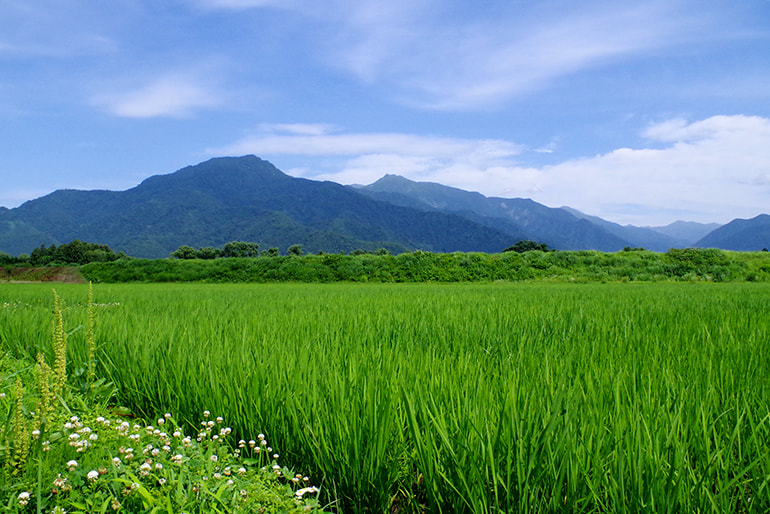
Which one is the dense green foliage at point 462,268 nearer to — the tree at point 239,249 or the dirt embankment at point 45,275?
the dirt embankment at point 45,275

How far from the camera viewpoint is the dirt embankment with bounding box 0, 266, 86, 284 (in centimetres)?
2636

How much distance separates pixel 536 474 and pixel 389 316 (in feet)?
9.35

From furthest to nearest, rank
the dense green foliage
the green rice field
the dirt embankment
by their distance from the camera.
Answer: the dirt embankment → the dense green foliage → the green rice field

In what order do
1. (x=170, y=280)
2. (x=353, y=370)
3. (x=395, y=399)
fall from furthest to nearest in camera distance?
(x=170, y=280) < (x=353, y=370) < (x=395, y=399)

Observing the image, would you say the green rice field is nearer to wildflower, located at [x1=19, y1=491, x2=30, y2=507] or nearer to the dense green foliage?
wildflower, located at [x1=19, y1=491, x2=30, y2=507]

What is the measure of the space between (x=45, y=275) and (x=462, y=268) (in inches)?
1045

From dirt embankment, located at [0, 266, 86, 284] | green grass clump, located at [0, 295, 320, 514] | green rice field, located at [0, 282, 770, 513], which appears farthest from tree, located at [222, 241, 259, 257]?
green grass clump, located at [0, 295, 320, 514]

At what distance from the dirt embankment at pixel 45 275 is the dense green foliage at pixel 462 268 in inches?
41.4

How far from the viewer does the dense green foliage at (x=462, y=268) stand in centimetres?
2248

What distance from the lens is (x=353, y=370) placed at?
1703 millimetres

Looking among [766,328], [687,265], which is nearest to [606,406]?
[766,328]

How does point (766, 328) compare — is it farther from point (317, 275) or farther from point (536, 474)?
point (317, 275)

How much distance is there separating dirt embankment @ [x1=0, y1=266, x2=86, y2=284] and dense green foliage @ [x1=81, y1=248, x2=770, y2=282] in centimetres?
105

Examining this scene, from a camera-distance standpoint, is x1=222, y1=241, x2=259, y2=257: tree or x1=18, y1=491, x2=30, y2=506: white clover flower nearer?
x1=18, y1=491, x2=30, y2=506: white clover flower
